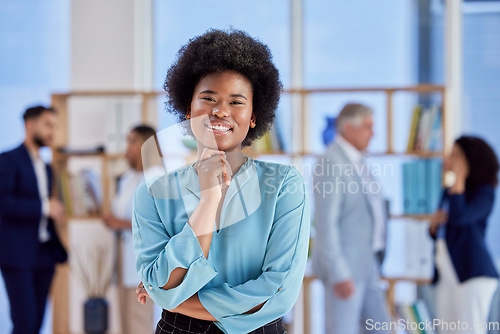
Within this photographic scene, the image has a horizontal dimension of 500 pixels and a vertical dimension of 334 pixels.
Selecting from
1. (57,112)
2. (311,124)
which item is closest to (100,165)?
Answer: (57,112)

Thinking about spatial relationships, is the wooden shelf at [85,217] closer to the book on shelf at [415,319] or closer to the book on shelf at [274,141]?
the book on shelf at [274,141]

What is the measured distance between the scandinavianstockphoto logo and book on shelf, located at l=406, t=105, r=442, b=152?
5.18 feet

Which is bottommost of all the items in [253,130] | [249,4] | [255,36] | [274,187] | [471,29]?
[274,187]

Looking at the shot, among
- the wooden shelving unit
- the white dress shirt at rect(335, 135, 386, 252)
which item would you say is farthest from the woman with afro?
the wooden shelving unit

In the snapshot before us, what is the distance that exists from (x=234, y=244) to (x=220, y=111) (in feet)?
0.86

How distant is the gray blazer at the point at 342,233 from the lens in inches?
71.4

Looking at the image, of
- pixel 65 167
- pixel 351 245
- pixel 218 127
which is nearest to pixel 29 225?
pixel 65 167

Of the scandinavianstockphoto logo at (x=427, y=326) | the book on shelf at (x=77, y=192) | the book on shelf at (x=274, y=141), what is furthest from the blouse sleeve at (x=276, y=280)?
the book on shelf at (x=77, y=192)

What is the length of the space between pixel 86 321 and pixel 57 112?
1.51m

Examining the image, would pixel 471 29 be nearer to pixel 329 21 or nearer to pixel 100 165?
pixel 329 21

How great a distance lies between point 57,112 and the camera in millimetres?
3842

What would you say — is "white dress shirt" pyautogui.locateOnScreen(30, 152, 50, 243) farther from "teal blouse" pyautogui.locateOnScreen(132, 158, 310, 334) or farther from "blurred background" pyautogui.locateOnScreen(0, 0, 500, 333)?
"teal blouse" pyautogui.locateOnScreen(132, 158, 310, 334)

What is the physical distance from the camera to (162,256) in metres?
1.01

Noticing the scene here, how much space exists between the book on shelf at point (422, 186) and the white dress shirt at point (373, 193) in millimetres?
795
